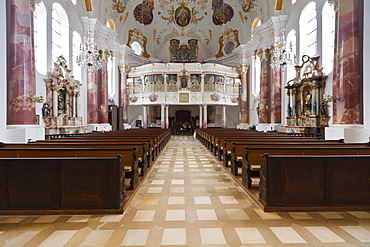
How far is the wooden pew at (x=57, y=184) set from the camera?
12.1 feet

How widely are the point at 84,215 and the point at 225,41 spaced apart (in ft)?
88.1

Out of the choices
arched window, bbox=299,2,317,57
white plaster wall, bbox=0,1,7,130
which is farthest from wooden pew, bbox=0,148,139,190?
arched window, bbox=299,2,317,57

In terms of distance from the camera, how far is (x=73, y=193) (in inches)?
148

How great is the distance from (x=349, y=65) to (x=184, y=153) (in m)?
7.02

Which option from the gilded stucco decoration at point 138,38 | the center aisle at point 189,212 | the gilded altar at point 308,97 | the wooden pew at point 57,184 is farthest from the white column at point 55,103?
the gilded stucco decoration at point 138,38

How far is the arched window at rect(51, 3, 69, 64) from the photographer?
1443 centimetres

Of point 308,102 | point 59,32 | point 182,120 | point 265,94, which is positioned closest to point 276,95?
point 265,94

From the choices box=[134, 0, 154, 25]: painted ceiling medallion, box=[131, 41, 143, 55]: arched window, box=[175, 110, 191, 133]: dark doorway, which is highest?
box=[134, 0, 154, 25]: painted ceiling medallion

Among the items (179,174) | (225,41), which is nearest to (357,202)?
(179,174)

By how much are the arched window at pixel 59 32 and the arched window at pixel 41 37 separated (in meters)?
0.95

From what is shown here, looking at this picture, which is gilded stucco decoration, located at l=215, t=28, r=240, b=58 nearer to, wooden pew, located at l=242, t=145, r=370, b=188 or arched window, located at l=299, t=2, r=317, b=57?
arched window, located at l=299, t=2, r=317, b=57

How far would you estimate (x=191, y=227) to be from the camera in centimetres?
337

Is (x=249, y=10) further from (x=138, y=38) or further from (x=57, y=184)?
(x=57, y=184)

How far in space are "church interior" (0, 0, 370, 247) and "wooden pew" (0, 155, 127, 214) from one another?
15 millimetres
